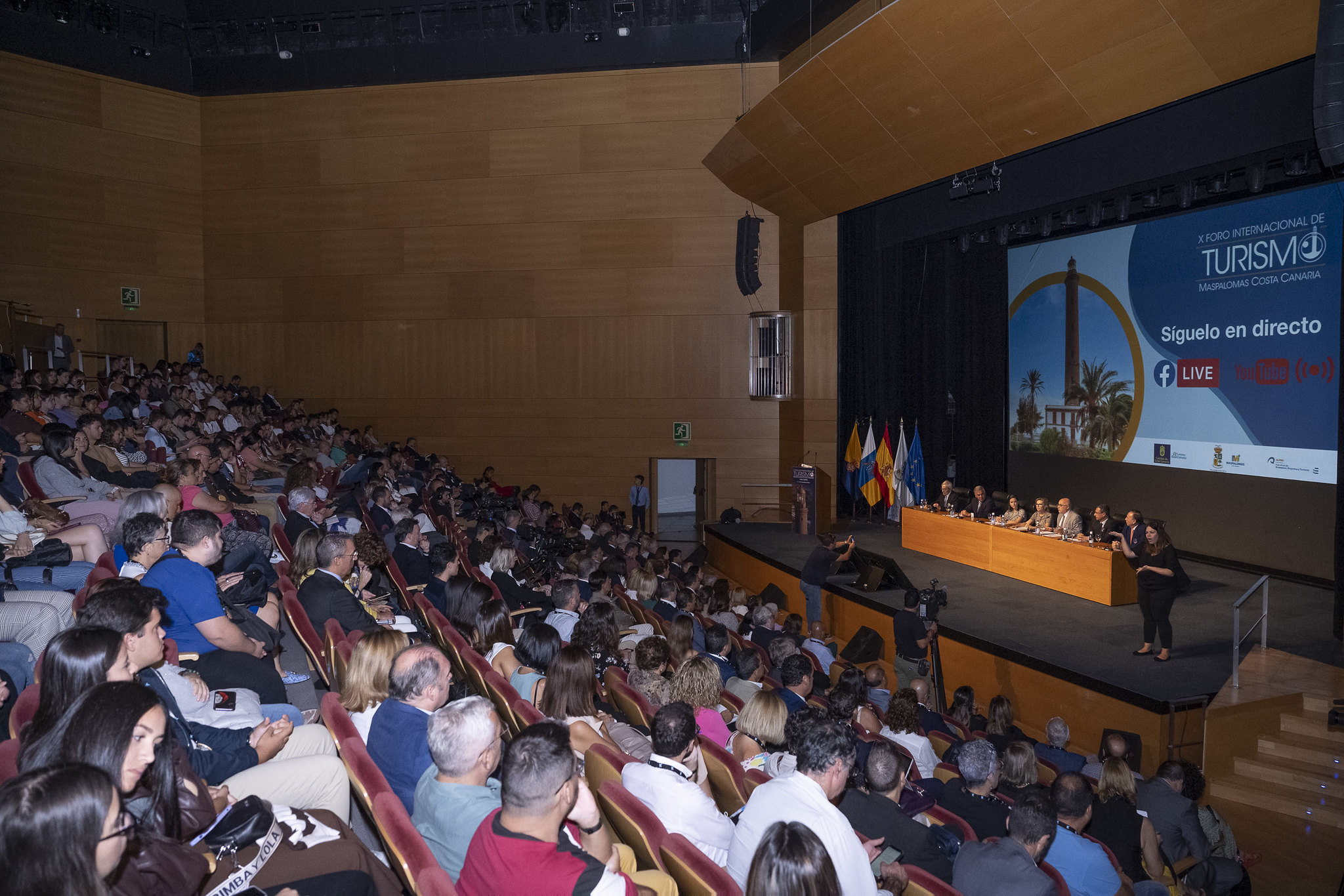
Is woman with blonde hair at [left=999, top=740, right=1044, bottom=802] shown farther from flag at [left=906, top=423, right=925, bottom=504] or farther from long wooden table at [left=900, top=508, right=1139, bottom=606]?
flag at [left=906, top=423, right=925, bottom=504]

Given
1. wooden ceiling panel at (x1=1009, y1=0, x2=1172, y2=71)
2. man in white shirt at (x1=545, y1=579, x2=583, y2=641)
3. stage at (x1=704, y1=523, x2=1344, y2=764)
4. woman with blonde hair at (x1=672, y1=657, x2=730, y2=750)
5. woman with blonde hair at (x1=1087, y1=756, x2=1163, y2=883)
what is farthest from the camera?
wooden ceiling panel at (x1=1009, y1=0, x2=1172, y2=71)

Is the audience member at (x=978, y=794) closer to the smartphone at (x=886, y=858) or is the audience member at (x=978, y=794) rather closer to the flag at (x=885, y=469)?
the smartphone at (x=886, y=858)

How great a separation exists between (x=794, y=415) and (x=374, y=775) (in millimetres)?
11966

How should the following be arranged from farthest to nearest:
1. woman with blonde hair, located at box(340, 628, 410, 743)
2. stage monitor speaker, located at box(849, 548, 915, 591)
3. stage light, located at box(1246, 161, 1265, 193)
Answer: stage monitor speaker, located at box(849, 548, 915, 591), stage light, located at box(1246, 161, 1265, 193), woman with blonde hair, located at box(340, 628, 410, 743)

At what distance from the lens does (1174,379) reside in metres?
9.55

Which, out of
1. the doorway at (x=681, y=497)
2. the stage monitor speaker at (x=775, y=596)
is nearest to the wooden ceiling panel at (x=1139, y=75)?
the stage monitor speaker at (x=775, y=596)

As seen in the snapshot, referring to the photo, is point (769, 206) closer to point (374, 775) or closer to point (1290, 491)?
point (1290, 491)

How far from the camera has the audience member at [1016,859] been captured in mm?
2861

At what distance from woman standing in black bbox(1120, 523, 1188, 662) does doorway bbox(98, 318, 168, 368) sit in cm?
1394

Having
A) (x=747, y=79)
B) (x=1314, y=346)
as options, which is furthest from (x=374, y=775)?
(x=747, y=79)

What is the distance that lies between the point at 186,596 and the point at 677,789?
1894 millimetres

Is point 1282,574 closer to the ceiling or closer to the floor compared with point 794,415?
closer to the floor

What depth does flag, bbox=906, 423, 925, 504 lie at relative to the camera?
519 inches

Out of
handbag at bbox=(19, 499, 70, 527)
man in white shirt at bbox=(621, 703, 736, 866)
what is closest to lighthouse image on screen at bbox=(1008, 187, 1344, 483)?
man in white shirt at bbox=(621, 703, 736, 866)
